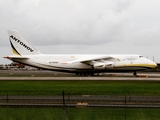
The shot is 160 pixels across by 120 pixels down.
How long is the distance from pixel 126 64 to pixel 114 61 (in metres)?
2.23

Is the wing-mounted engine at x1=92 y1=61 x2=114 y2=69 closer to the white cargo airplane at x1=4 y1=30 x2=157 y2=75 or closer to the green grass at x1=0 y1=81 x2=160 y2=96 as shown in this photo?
the white cargo airplane at x1=4 y1=30 x2=157 y2=75

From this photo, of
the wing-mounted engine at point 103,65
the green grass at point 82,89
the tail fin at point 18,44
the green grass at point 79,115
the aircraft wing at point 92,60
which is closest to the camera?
the green grass at point 79,115

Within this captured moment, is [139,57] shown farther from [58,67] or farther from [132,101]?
[132,101]

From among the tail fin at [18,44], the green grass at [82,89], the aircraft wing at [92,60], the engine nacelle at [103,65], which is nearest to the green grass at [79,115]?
the green grass at [82,89]

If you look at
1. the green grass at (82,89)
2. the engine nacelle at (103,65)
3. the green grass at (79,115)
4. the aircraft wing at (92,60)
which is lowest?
the green grass at (79,115)

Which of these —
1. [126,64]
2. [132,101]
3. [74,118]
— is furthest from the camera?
[126,64]

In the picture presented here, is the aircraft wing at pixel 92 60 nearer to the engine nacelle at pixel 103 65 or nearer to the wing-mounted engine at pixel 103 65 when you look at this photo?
the wing-mounted engine at pixel 103 65

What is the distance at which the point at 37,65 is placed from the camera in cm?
5659

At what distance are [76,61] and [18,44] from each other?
11795 millimetres

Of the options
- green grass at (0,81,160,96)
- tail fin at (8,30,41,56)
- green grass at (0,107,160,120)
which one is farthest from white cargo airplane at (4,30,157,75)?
green grass at (0,107,160,120)

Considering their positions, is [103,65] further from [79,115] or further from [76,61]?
[79,115]

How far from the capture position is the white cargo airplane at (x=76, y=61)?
2140 inches

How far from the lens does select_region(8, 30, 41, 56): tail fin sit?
56.9m

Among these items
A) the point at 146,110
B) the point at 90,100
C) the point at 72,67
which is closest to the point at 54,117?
the point at 146,110
